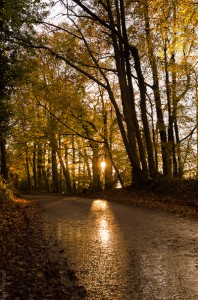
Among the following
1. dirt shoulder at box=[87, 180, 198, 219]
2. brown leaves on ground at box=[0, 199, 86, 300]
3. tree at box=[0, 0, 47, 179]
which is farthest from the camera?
tree at box=[0, 0, 47, 179]

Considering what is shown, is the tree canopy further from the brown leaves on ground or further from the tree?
the brown leaves on ground

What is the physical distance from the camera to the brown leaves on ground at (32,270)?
14.2ft

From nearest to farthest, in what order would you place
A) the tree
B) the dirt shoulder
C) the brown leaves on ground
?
1. the brown leaves on ground
2. the dirt shoulder
3. the tree

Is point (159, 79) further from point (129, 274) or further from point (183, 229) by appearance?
point (129, 274)

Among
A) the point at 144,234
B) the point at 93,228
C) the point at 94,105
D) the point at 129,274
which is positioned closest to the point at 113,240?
the point at 144,234

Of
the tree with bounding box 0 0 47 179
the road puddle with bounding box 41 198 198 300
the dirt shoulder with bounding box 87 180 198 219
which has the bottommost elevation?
the road puddle with bounding box 41 198 198 300

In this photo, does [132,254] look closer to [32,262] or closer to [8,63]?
[32,262]

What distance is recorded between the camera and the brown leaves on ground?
432 centimetres

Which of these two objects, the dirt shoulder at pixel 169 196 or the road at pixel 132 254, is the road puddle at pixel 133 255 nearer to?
the road at pixel 132 254

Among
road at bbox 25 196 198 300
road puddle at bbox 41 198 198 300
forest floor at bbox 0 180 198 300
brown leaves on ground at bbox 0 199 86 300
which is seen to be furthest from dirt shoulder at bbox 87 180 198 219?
brown leaves on ground at bbox 0 199 86 300

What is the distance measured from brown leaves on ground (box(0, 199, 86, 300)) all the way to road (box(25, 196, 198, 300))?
0.82ft

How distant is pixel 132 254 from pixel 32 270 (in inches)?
74.2

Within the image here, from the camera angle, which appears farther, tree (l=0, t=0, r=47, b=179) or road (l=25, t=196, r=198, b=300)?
tree (l=0, t=0, r=47, b=179)

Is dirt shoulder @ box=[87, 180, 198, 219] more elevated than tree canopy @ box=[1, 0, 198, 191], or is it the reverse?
tree canopy @ box=[1, 0, 198, 191]
